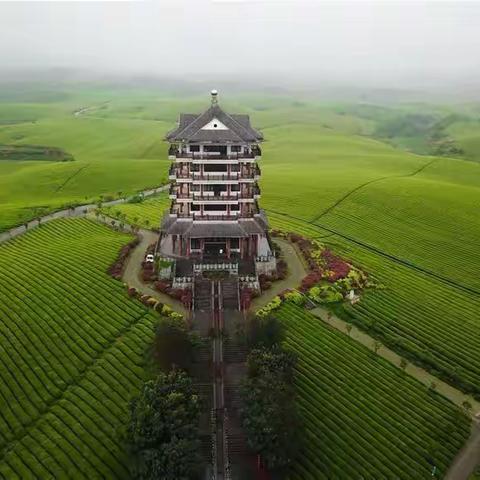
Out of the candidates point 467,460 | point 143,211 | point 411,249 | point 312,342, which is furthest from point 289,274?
point 143,211

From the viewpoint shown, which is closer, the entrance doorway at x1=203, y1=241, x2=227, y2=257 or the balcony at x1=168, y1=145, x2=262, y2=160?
the balcony at x1=168, y1=145, x2=262, y2=160

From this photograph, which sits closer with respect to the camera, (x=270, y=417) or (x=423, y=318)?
(x=270, y=417)

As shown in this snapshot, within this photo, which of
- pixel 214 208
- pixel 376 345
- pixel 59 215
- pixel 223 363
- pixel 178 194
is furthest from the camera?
pixel 59 215

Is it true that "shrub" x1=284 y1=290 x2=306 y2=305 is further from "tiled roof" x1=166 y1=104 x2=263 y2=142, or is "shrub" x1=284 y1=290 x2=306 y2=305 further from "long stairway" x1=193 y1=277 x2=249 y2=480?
"tiled roof" x1=166 y1=104 x2=263 y2=142

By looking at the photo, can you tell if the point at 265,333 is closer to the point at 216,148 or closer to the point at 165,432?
the point at 165,432

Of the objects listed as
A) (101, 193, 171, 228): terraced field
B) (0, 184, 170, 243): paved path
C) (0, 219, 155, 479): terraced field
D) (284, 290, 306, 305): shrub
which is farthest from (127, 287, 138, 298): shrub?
(0, 184, 170, 243): paved path

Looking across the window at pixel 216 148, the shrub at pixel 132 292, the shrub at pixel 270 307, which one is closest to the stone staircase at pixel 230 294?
the shrub at pixel 270 307

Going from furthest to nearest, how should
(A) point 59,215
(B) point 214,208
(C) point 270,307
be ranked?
(A) point 59,215 < (B) point 214,208 < (C) point 270,307
